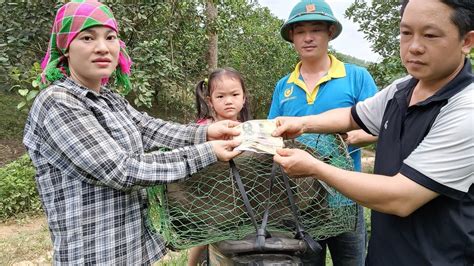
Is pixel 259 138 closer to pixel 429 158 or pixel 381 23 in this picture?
pixel 429 158

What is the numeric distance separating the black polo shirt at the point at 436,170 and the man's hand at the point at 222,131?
52 cm

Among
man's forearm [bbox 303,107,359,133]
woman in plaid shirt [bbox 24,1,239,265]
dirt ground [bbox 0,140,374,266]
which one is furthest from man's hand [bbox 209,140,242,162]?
dirt ground [bbox 0,140,374,266]

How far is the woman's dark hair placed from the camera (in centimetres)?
113

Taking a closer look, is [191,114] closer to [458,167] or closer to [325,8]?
[325,8]

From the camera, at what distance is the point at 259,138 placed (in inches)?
55.0

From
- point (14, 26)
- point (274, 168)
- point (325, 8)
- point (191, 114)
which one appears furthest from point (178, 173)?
point (191, 114)

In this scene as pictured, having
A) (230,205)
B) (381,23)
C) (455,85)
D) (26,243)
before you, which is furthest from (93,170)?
(381,23)

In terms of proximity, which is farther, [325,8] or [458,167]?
[325,8]

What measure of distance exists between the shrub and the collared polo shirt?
4.03 m

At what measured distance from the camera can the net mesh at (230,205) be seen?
139 centimetres

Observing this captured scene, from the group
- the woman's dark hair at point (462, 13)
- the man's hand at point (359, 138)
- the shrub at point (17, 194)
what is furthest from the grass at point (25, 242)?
the woman's dark hair at point (462, 13)

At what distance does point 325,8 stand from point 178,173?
119 cm

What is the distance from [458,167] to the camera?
1.14 m

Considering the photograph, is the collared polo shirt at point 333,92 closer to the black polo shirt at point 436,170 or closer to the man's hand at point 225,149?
the black polo shirt at point 436,170
